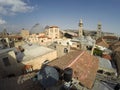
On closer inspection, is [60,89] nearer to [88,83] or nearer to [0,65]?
[88,83]

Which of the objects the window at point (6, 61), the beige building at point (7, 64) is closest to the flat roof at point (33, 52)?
the beige building at point (7, 64)

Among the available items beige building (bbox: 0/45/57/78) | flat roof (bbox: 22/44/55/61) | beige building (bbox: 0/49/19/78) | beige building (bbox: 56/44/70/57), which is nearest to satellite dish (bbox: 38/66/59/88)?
beige building (bbox: 0/49/19/78)

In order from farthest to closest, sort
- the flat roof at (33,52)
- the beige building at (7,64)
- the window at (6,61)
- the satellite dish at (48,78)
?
the flat roof at (33,52) → the window at (6,61) → the beige building at (7,64) → the satellite dish at (48,78)

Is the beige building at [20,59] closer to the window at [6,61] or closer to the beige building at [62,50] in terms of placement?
the window at [6,61]

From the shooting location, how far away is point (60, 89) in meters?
12.7

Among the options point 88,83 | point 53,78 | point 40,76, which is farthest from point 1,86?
point 88,83

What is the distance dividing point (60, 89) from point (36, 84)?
3.01m

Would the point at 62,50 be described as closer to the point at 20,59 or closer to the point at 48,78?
the point at 20,59

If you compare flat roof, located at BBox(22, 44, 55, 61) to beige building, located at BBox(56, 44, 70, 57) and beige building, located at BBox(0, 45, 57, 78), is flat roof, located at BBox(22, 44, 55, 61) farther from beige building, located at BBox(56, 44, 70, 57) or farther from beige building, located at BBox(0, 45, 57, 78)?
beige building, located at BBox(56, 44, 70, 57)

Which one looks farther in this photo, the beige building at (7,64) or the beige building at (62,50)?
the beige building at (62,50)

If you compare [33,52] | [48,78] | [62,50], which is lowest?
[62,50]

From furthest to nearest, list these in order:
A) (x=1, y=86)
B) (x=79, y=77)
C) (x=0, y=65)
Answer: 1. (x=0, y=65)
2. (x=1, y=86)
3. (x=79, y=77)

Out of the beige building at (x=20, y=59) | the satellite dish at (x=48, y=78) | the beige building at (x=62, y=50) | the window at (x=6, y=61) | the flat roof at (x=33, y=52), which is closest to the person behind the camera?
the satellite dish at (x=48, y=78)

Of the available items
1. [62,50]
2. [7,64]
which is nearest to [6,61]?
[7,64]
